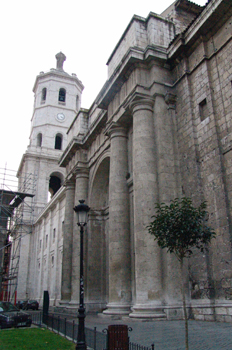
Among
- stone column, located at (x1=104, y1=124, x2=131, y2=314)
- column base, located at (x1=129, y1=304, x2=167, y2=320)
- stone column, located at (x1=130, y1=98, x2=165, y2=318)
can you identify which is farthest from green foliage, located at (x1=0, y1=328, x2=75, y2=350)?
stone column, located at (x1=104, y1=124, x2=131, y2=314)

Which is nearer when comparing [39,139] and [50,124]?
[50,124]

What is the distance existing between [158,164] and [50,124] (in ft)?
133

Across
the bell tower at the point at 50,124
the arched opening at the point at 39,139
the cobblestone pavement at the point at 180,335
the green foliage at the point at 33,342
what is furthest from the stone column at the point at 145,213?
the arched opening at the point at 39,139

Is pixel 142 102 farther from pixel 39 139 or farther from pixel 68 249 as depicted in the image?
pixel 39 139

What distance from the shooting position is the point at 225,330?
29.7ft

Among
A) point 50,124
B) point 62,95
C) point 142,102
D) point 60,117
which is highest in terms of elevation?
point 62,95

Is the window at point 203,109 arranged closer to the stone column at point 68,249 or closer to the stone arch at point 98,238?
the stone arch at point 98,238

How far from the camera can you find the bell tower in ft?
160

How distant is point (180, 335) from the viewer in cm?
867

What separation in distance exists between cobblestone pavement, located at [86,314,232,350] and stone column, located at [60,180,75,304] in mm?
11880

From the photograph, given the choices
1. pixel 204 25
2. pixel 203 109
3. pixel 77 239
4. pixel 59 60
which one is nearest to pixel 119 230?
pixel 77 239

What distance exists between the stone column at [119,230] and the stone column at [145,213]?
7.54 ft

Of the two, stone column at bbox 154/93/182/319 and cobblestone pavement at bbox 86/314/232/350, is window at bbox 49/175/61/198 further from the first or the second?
cobblestone pavement at bbox 86/314/232/350

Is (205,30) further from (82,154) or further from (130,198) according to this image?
(82,154)
